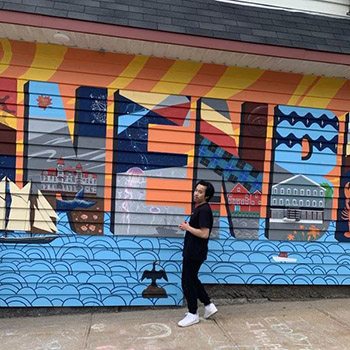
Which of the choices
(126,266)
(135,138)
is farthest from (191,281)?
(135,138)

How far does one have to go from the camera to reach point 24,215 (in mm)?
3867

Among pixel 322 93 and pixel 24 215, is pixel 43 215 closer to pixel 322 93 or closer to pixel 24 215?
pixel 24 215

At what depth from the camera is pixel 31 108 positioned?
386cm

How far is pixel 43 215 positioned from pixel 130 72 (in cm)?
193

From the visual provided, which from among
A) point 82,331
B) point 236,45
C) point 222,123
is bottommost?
point 82,331

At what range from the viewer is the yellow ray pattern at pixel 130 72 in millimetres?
3971

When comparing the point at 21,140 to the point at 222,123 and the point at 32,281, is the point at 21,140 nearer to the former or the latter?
the point at 32,281

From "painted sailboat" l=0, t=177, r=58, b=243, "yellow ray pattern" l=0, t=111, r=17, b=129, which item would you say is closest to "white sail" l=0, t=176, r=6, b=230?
"painted sailboat" l=0, t=177, r=58, b=243

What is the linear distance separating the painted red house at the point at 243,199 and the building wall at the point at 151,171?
19mm

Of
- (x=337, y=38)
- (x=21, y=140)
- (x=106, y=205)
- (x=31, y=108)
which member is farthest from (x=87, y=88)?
(x=337, y=38)

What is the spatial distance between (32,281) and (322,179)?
3.74 meters

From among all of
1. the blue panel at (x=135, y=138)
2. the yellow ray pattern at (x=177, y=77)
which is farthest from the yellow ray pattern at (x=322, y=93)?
the blue panel at (x=135, y=138)

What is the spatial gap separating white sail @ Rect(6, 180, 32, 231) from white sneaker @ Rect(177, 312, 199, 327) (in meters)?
2.00

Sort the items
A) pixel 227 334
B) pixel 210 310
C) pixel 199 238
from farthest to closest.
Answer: pixel 210 310
pixel 199 238
pixel 227 334
